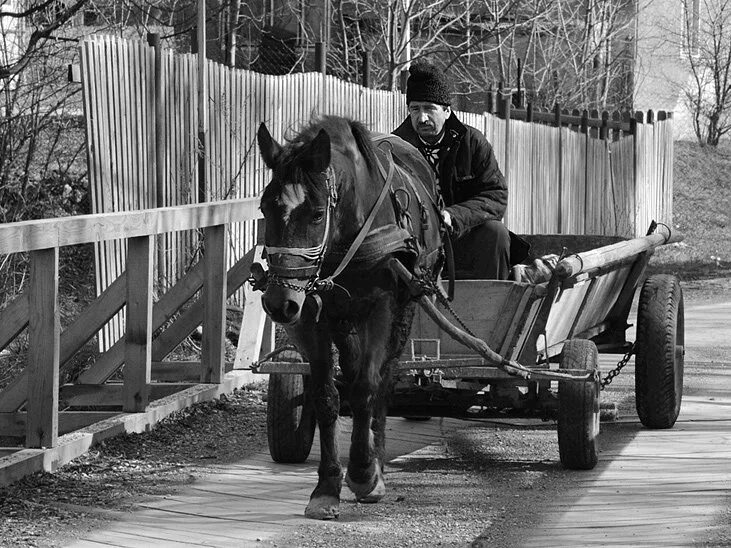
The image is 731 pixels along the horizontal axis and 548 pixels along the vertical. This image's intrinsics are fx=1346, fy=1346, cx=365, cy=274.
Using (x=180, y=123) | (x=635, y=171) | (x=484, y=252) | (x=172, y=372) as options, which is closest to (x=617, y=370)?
(x=484, y=252)

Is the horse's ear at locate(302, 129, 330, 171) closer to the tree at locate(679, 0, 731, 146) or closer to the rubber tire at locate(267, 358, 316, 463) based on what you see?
the rubber tire at locate(267, 358, 316, 463)

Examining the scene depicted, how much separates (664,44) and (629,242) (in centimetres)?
2937

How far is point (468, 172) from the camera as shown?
24.5 ft

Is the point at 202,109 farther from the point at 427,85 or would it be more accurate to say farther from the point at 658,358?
the point at 658,358

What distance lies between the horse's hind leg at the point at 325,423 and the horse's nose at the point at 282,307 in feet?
2.36

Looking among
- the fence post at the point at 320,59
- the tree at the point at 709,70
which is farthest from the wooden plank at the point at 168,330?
the tree at the point at 709,70

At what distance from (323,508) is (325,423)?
406 millimetres

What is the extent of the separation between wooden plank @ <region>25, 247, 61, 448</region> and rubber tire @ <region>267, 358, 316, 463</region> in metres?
1.15

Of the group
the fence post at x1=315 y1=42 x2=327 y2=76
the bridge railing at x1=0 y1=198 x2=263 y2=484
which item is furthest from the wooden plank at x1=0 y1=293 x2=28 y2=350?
the fence post at x1=315 y1=42 x2=327 y2=76

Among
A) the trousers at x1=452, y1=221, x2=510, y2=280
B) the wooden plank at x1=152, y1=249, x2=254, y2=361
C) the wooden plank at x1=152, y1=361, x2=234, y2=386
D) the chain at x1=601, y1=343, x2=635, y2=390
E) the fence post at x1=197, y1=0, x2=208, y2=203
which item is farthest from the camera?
the fence post at x1=197, y1=0, x2=208, y2=203

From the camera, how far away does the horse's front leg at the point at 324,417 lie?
6070 millimetres

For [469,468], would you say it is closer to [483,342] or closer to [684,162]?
[483,342]

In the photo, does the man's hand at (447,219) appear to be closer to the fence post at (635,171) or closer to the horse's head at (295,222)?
the horse's head at (295,222)

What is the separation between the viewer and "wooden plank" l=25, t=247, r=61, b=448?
21.5ft
